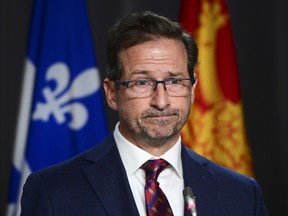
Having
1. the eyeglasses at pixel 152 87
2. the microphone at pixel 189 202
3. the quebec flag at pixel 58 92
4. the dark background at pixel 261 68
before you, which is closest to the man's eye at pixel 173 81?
the eyeglasses at pixel 152 87

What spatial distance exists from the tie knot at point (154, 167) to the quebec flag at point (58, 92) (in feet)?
4.01

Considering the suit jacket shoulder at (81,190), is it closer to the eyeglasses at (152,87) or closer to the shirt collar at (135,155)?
the shirt collar at (135,155)

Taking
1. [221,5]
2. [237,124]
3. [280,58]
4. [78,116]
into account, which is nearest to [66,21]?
[78,116]

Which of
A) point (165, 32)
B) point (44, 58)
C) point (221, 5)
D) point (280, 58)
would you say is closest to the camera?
point (165, 32)

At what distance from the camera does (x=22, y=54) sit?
358 centimetres

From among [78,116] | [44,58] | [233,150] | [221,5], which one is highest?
[221,5]

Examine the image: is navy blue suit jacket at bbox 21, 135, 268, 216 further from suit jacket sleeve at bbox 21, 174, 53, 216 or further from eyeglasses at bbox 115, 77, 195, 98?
eyeglasses at bbox 115, 77, 195, 98

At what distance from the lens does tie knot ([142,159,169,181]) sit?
2111mm

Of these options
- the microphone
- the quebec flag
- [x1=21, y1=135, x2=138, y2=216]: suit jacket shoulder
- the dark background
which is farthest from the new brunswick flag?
the microphone

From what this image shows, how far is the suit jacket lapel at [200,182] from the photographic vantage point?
214 cm

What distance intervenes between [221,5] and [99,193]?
1.83 meters

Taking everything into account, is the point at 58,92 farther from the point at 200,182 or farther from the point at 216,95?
the point at 200,182

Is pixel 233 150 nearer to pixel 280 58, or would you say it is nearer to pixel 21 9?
pixel 280 58

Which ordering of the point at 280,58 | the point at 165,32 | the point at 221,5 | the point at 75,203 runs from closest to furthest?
the point at 75,203
the point at 165,32
the point at 221,5
the point at 280,58
